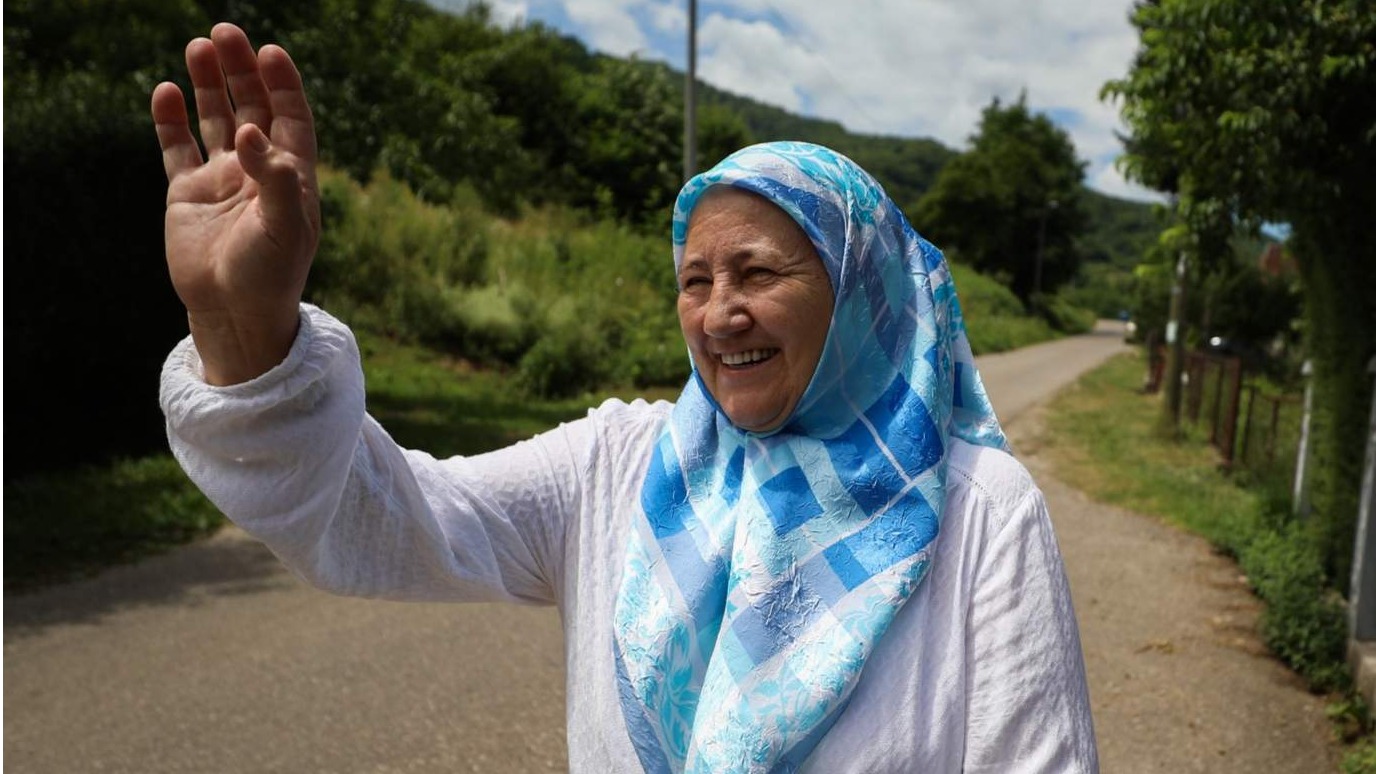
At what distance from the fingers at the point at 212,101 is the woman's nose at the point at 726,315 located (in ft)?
2.46

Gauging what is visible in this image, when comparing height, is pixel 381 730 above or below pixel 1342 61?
below

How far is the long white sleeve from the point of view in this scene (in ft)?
4.90

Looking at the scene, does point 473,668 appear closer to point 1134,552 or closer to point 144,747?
point 144,747

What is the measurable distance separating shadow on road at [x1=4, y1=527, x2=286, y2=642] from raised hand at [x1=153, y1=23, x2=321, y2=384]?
5.45 m

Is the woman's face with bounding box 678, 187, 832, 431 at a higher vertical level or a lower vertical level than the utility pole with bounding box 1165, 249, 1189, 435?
higher

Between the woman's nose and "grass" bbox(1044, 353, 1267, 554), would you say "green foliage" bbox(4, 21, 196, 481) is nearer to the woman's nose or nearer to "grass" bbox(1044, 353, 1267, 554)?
the woman's nose

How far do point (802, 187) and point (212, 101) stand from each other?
2.90ft

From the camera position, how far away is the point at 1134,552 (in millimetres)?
8133

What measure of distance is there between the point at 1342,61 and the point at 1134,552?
147 inches

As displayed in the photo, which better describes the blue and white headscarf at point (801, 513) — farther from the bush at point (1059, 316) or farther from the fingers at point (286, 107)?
the bush at point (1059, 316)

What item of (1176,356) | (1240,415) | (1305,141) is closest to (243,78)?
(1305,141)

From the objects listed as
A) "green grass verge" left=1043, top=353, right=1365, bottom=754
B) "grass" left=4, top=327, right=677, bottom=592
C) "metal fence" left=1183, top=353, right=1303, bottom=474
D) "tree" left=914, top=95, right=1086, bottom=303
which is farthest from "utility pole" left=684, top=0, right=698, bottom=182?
"tree" left=914, top=95, right=1086, bottom=303

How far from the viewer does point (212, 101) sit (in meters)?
1.57

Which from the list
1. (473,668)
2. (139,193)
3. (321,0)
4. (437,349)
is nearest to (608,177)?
(437,349)
